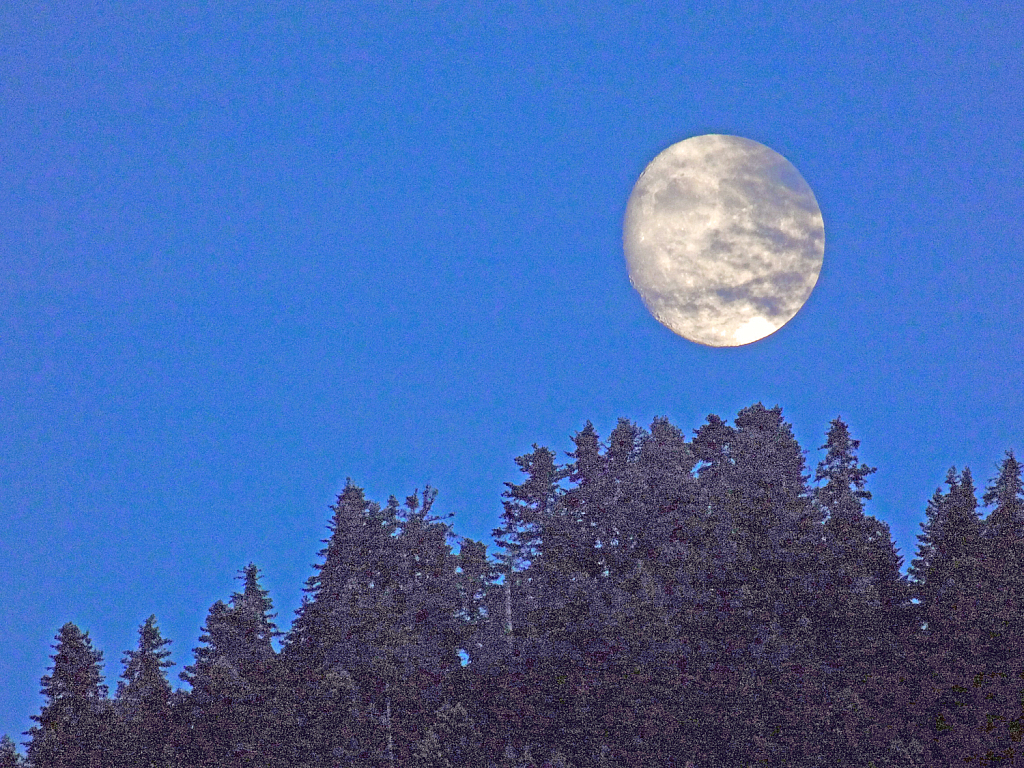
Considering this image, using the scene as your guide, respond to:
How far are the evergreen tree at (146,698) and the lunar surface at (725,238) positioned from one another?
42.6m

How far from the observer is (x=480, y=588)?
8588 cm

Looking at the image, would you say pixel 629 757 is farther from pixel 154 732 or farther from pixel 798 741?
pixel 154 732

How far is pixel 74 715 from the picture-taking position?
76.6 metres

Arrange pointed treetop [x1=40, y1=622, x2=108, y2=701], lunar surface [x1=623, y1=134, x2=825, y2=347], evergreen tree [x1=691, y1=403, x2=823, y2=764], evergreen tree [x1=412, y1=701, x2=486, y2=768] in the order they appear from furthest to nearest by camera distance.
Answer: pointed treetop [x1=40, y1=622, x2=108, y2=701], evergreen tree [x1=412, y1=701, x2=486, y2=768], evergreen tree [x1=691, y1=403, x2=823, y2=764], lunar surface [x1=623, y1=134, x2=825, y2=347]

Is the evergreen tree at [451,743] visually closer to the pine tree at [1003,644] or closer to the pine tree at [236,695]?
the pine tree at [236,695]

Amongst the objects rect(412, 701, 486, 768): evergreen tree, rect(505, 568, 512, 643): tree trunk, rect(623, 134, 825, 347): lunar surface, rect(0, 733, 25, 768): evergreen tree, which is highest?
rect(623, 134, 825, 347): lunar surface

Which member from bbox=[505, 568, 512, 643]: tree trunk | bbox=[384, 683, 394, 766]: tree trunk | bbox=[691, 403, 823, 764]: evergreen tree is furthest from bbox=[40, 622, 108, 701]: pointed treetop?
bbox=[691, 403, 823, 764]: evergreen tree

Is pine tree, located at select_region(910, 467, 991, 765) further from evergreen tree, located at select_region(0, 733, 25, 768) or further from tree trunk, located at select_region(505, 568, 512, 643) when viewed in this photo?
evergreen tree, located at select_region(0, 733, 25, 768)

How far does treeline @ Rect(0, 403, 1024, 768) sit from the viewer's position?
63.9 metres

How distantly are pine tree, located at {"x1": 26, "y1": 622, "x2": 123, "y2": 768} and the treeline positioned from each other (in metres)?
0.15

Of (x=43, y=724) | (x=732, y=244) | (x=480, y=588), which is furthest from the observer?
(x=480, y=588)

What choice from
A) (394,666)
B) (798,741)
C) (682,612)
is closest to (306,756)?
(394,666)

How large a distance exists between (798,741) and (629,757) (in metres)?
9.10

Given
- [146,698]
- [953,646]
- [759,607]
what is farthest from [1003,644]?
[146,698]
